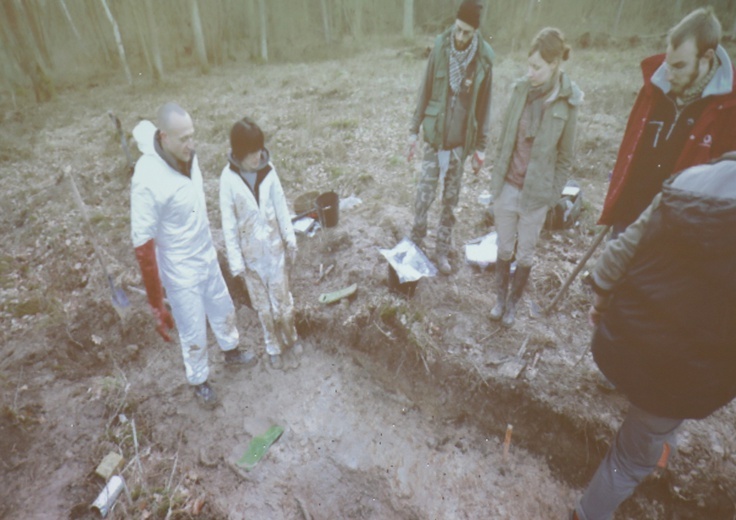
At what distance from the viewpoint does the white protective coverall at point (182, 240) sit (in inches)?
108

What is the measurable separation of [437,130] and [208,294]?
106 inches

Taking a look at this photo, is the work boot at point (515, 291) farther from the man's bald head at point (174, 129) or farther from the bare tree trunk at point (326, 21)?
the bare tree trunk at point (326, 21)

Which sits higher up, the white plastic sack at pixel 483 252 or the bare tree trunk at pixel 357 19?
the bare tree trunk at pixel 357 19

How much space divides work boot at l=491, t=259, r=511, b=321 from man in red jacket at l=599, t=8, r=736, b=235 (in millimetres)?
1029

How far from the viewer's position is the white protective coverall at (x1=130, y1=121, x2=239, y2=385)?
2740 mm

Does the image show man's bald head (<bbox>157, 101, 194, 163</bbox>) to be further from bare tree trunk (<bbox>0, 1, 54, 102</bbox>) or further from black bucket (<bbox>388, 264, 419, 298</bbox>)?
bare tree trunk (<bbox>0, 1, 54, 102</bbox>)

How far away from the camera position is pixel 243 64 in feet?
59.0

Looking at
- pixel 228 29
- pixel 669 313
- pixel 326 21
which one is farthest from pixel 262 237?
pixel 326 21

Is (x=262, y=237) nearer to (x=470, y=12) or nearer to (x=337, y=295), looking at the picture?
(x=337, y=295)

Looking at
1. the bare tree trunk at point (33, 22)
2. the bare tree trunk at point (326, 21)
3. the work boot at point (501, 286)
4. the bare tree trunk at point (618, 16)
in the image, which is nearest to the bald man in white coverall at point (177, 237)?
the work boot at point (501, 286)

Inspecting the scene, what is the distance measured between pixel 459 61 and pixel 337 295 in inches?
104

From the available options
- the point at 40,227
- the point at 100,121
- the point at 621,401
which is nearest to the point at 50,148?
the point at 100,121

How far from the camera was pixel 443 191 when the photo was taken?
4336 millimetres

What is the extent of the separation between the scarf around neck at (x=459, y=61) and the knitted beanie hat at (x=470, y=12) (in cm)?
16
